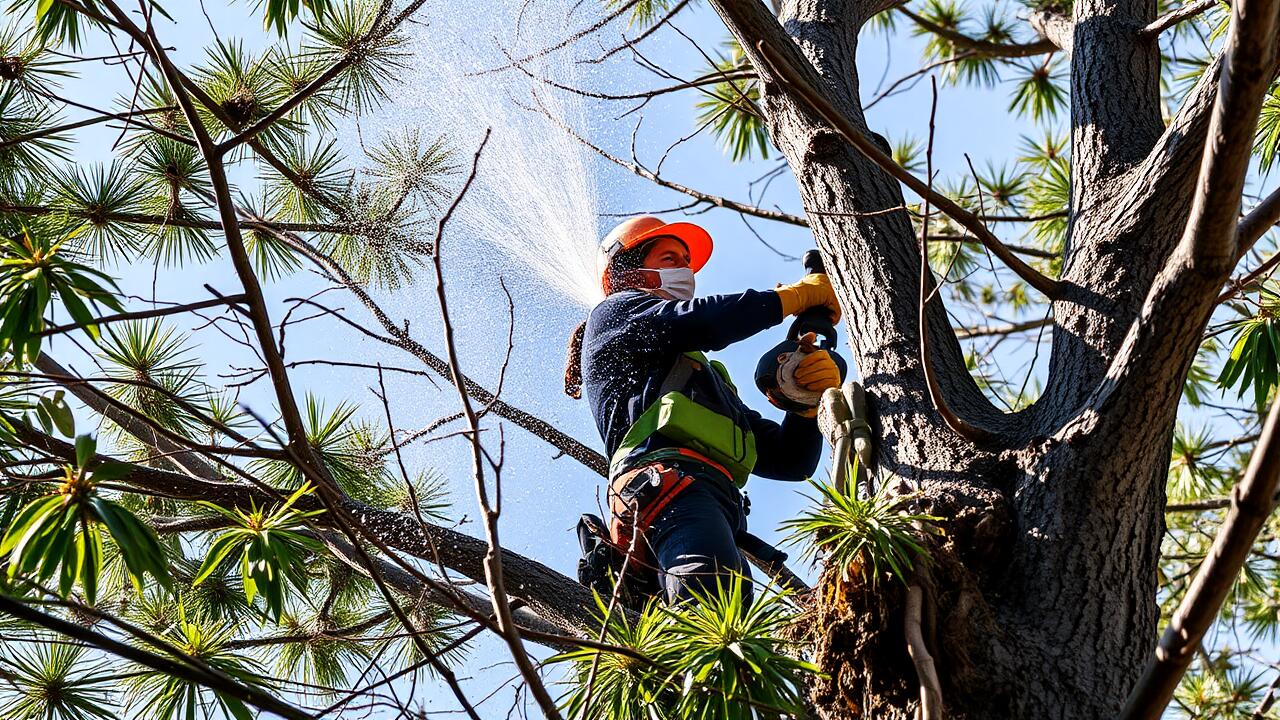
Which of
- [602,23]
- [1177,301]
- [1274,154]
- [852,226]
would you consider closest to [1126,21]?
[1274,154]

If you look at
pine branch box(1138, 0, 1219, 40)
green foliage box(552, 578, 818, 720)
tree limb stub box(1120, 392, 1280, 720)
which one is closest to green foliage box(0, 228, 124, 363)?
green foliage box(552, 578, 818, 720)

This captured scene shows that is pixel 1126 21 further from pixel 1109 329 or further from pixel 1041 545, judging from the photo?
pixel 1041 545

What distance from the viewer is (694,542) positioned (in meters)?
2.55

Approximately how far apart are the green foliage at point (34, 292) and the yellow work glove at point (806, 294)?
1565mm

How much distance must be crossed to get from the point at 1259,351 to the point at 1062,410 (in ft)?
2.47

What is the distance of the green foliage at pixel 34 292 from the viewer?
175 cm

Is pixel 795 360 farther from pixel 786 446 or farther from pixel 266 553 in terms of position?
pixel 266 553

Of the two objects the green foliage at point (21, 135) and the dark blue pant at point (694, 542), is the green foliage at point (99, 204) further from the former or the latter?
the dark blue pant at point (694, 542)

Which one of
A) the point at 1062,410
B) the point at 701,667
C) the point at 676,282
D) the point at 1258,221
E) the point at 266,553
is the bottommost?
the point at 701,667

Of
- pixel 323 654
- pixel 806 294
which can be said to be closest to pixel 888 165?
pixel 806 294

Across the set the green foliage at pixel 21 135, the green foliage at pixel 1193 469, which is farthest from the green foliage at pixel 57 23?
the green foliage at pixel 1193 469

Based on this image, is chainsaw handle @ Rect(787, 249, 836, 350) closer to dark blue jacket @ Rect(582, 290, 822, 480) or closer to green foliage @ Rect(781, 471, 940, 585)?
dark blue jacket @ Rect(582, 290, 822, 480)

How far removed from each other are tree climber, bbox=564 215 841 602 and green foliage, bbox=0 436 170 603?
119 centimetres

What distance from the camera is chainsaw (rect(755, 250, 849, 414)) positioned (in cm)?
286
